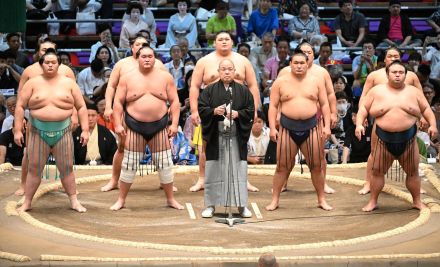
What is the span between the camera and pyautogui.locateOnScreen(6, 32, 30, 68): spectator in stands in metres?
9.12

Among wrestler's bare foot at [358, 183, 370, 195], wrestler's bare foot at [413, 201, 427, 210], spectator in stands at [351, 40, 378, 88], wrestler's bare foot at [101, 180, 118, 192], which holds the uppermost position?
spectator in stands at [351, 40, 378, 88]

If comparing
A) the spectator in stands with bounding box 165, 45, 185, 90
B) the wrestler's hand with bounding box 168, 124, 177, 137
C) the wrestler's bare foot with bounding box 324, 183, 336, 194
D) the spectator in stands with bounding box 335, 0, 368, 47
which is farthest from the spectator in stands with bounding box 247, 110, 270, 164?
the spectator in stands with bounding box 335, 0, 368, 47

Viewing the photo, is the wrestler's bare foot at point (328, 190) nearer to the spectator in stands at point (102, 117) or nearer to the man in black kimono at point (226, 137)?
the man in black kimono at point (226, 137)

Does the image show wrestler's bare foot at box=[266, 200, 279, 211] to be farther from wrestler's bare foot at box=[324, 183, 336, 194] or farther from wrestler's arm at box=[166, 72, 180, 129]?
wrestler's arm at box=[166, 72, 180, 129]

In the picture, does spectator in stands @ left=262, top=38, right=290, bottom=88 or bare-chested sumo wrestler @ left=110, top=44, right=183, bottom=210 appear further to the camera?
spectator in stands @ left=262, top=38, right=290, bottom=88

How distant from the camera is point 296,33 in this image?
9.45 m

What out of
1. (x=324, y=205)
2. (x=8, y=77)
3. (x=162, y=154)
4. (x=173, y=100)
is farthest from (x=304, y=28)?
(x=162, y=154)

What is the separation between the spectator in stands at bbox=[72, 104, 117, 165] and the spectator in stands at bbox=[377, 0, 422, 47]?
9.11 feet

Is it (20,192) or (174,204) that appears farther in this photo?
(20,192)

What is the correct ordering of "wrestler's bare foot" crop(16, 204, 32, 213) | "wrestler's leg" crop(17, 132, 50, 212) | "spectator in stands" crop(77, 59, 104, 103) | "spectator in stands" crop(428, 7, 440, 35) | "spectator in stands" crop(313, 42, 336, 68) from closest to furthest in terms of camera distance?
"wrestler's leg" crop(17, 132, 50, 212), "wrestler's bare foot" crop(16, 204, 32, 213), "spectator in stands" crop(77, 59, 104, 103), "spectator in stands" crop(313, 42, 336, 68), "spectator in stands" crop(428, 7, 440, 35)

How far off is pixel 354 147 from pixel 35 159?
2.58 m

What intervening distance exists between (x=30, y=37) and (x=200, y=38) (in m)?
1.44

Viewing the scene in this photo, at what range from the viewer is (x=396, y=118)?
642 centimetres

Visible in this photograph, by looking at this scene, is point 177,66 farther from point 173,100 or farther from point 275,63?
point 173,100
